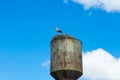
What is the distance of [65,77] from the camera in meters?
Answer: 18.3

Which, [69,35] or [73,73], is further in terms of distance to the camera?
[69,35]

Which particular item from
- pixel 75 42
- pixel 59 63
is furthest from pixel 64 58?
pixel 75 42

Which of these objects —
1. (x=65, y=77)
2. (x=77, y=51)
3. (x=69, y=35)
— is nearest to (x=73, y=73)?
(x=65, y=77)

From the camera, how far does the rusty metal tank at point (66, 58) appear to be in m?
18.3

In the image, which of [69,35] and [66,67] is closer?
[66,67]

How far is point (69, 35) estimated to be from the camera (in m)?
19.7

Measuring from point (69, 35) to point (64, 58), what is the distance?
217 cm

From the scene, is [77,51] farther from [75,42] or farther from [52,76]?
[52,76]

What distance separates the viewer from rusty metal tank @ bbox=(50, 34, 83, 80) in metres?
18.3

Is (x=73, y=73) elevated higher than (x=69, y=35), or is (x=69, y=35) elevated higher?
(x=69, y=35)

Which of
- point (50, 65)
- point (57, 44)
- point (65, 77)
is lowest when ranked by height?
point (65, 77)

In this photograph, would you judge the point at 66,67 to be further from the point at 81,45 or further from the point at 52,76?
the point at 81,45

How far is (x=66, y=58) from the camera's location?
18484mm

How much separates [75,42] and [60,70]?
266cm
